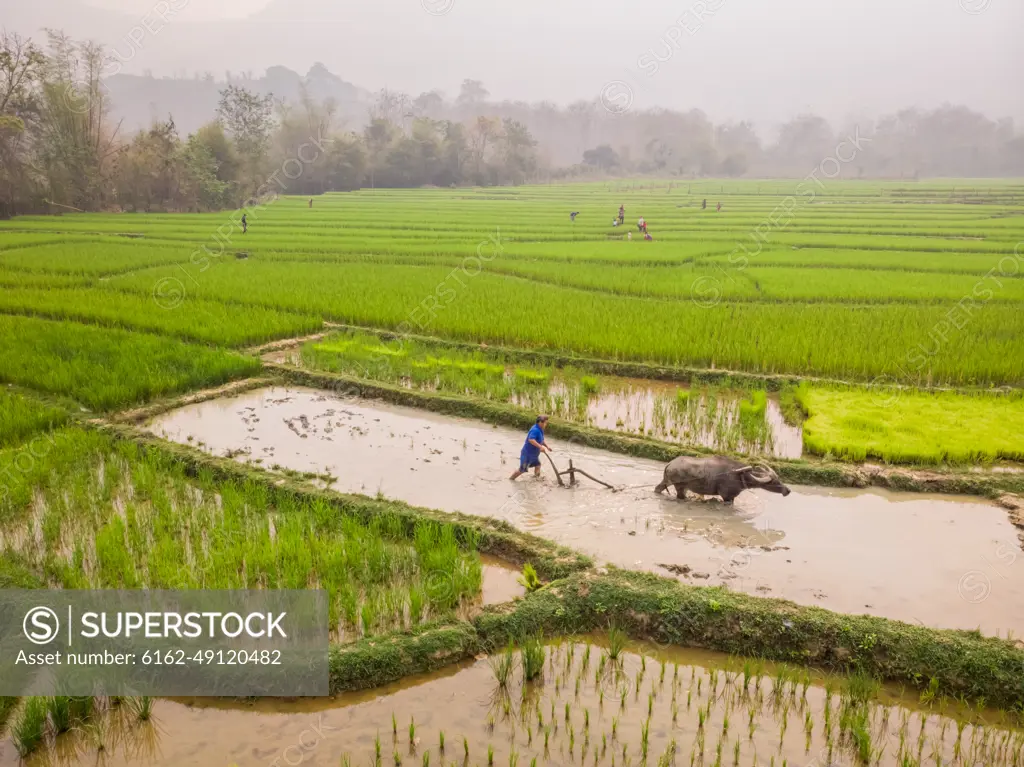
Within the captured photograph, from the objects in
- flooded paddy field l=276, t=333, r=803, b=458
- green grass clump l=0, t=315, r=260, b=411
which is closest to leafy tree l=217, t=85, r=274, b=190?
green grass clump l=0, t=315, r=260, b=411

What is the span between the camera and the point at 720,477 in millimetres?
5906

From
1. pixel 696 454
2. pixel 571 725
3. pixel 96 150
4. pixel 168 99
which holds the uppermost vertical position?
pixel 168 99

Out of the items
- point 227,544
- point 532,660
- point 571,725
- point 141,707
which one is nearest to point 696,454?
point 532,660

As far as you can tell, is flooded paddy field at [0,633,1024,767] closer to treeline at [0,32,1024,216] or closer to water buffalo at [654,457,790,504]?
water buffalo at [654,457,790,504]

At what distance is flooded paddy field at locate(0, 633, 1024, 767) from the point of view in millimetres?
3553

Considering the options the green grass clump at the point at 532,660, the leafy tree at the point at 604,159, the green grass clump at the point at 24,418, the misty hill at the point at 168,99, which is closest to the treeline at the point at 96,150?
the green grass clump at the point at 24,418

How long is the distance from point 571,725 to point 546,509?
7.84ft

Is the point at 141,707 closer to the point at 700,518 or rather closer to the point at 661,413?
the point at 700,518

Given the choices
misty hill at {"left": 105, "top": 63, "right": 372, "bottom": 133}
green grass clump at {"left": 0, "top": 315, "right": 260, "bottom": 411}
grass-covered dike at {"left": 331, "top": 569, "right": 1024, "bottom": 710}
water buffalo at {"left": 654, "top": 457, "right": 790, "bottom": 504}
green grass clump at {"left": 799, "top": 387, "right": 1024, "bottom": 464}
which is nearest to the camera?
grass-covered dike at {"left": 331, "top": 569, "right": 1024, "bottom": 710}

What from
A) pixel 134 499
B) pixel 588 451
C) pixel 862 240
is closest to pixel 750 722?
pixel 588 451

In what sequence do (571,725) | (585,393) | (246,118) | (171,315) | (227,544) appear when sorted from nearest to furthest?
(571,725) → (227,544) → (585,393) → (171,315) → (246,118)

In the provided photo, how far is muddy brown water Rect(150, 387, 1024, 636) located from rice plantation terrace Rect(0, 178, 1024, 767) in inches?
1.1

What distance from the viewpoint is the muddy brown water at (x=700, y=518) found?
4879 mm

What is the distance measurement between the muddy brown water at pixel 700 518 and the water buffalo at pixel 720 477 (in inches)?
7.4
